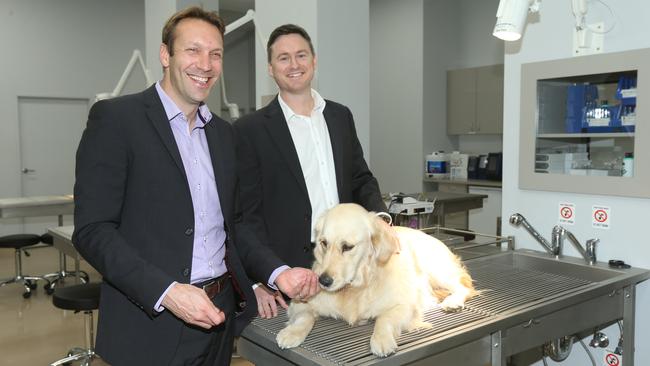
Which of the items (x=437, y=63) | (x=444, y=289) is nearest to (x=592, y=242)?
(x=444, y=289)

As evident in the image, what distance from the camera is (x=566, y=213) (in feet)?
9.25

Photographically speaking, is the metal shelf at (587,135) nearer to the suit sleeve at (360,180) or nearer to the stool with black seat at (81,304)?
the suit sleeve at (360,180)

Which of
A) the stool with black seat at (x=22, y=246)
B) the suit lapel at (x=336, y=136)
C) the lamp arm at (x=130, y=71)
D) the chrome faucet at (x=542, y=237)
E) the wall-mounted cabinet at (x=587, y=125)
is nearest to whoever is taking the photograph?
the suit lapel at (x=336, y=136)

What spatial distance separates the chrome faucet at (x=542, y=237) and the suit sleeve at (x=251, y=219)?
148 cm

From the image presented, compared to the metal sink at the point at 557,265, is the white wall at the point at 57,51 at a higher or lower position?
higher

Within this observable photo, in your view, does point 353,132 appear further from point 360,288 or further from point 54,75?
point 54,75

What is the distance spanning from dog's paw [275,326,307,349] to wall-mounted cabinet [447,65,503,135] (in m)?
6.41

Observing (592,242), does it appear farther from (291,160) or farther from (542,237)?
(291,160)

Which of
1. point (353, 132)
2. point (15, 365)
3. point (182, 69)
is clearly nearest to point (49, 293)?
point (15, 365)

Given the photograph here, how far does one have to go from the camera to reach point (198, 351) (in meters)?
1.67

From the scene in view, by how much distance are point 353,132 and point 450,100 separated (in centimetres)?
634

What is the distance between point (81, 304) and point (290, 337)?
243 centimetres

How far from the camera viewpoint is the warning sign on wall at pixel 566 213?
2.79 meters

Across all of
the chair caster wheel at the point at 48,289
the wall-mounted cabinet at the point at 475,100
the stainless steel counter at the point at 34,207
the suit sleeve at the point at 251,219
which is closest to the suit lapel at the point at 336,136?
the suit sleeve at the point at 251,219
